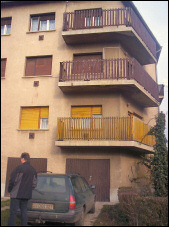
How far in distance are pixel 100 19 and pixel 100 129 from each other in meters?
6.59

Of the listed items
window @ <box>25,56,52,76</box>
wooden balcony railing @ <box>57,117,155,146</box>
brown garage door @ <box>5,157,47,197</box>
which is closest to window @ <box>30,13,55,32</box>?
window @ <box>25,56,52,76</box>

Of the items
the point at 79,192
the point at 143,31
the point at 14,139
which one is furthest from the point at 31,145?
the point at 143,31

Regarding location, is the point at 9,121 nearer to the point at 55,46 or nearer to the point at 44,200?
the point at 55,46

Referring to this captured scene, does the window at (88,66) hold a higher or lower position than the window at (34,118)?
higher

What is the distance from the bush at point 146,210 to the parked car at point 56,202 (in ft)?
4.30

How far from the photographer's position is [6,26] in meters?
15.7

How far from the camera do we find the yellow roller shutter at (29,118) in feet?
44.5

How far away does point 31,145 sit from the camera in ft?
42.9

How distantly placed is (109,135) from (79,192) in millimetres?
5374

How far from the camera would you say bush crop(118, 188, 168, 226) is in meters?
6.32

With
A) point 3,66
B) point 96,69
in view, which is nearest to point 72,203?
point 96,69

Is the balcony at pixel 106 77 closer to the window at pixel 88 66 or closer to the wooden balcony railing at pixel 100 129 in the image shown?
the window at pixel 88 66

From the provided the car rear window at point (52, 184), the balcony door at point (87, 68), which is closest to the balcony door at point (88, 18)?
the balcony door at point (87, 68)

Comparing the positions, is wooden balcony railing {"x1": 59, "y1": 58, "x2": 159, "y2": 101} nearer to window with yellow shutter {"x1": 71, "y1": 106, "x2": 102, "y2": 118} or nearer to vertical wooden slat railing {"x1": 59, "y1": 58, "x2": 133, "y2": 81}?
vertical wooden slat railing {"x1": 59, "y1": 58, "x2": 133, "y2": 81}
